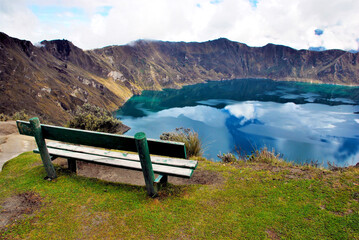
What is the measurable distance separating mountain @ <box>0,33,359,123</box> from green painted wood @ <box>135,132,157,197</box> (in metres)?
37.9

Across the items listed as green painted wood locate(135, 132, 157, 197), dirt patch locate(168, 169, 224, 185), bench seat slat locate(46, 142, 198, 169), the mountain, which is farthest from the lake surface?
the mountain

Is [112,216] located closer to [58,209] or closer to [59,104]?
[58,209]

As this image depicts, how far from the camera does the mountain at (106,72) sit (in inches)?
1642

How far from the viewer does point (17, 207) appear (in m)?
3.10

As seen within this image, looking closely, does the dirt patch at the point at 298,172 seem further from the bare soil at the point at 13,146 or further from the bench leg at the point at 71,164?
the bare soil at the point at 13,146

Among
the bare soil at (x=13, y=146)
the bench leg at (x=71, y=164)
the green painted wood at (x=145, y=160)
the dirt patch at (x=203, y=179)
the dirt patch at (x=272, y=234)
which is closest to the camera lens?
the dirt patch at (x=272, y=234)

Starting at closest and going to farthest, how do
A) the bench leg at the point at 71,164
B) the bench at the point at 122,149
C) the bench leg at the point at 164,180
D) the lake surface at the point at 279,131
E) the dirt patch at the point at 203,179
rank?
the bench at the point at 122,149, the bench leg at the point at 164,180, the dirt patch at the point at 203,179, the bench leg at the point at 71,164, the lake surface at the point at 279,131

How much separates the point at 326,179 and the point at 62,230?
165 inches

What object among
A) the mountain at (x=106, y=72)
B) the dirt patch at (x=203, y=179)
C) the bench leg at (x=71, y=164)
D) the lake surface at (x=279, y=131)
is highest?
the mountain at (x=106, y=72)

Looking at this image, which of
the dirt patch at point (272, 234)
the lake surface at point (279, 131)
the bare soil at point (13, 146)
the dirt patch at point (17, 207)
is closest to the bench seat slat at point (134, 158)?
the dirt patch at point (17, 207)

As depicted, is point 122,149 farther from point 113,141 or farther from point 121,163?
point 121,163

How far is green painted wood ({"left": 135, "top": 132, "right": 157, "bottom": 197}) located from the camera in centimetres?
277

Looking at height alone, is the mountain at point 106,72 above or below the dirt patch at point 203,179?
above

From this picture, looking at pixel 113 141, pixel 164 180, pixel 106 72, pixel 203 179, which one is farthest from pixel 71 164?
pixel 106 72
